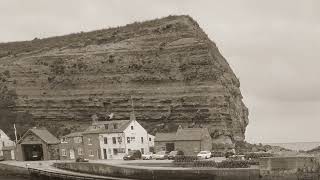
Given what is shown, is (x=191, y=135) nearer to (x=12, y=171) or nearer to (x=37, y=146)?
(x=12, y=171)

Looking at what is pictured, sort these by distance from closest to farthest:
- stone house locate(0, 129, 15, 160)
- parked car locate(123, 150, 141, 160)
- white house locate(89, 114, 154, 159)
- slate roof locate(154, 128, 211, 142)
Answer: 1. parked car locate(123, 150, 141, 160)
2. slate roof locate(154, 128, 211, 142)
3. white house locate(89, 114, 154, 159)
4. stone house locate(0, 129, 15, 160)

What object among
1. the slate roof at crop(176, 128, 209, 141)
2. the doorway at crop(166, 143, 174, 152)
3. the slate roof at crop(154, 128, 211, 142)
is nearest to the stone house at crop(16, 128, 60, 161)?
the slate roof at crop(154, 128, 211, 142)

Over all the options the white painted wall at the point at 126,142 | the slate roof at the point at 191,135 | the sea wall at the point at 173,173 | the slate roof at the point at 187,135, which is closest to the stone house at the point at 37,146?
the white painted wall at the point at 126,142

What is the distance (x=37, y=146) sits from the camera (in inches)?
3543

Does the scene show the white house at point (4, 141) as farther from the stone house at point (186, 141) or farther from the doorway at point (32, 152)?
the stone house at point (186, 141)

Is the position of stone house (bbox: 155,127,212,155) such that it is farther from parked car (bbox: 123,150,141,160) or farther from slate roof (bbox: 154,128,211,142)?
parked car (bbox: 123,150,141,160)

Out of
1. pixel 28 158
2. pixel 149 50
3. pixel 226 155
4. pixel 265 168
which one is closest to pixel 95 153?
pixel 28 158

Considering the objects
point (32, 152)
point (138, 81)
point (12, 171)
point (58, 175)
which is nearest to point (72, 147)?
point (32, 152)

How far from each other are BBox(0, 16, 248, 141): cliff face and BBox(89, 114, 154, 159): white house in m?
Answer: 11.0

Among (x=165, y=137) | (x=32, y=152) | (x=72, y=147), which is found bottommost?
(x=32, y=152)

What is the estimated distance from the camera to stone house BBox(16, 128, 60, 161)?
87000 millimetres

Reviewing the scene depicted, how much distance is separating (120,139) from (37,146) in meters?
16.9

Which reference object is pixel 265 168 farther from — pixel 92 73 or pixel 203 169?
pixel 92 73

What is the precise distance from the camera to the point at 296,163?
45.8 metres
